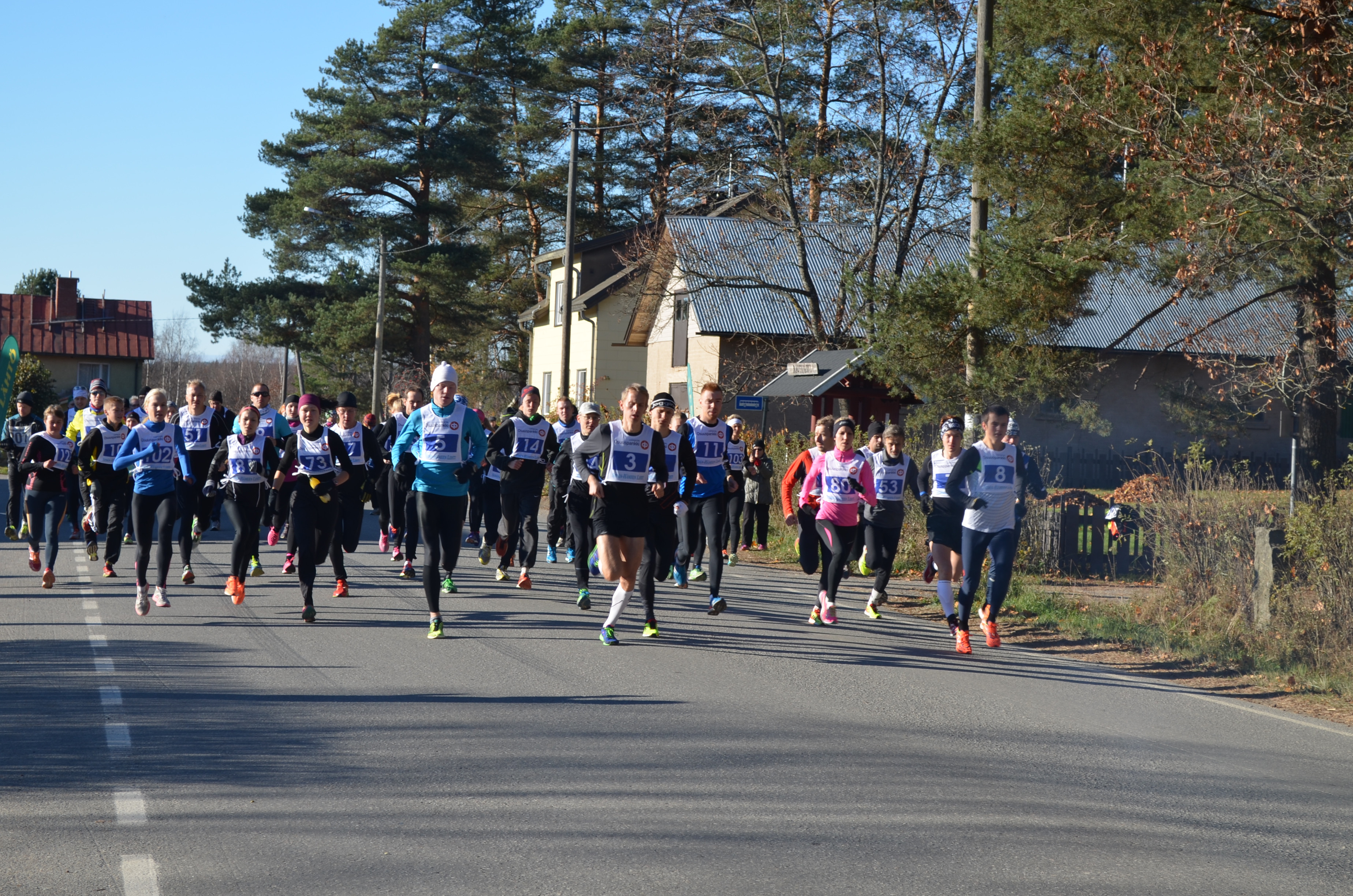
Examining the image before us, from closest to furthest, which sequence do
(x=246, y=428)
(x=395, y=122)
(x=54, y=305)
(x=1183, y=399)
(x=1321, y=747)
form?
(x=1321, y=747) < (x=246, y=428) < (x=1183, y=399) < (x=395, y=122) < (x=54, y=305)

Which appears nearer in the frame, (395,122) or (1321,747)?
(1321,747)

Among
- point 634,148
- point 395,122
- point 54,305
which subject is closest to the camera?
point 395,122

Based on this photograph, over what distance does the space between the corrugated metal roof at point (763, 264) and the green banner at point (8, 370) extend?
15.9m

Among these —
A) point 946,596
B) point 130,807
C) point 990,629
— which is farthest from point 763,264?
point 130,807

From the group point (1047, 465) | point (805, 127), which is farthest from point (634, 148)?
point (1047, 465)

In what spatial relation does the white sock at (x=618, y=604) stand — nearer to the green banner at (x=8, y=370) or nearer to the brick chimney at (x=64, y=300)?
the green banner at (x=8, y=370)

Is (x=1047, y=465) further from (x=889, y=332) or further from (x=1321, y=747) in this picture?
(x=1321, y=747)

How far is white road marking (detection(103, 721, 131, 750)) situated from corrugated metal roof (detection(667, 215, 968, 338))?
22652 mm

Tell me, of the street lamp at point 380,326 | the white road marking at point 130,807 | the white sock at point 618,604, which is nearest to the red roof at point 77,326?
the street lamp at point 380,326

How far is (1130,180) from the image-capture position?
15422 millimetres

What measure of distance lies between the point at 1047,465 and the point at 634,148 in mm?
38263

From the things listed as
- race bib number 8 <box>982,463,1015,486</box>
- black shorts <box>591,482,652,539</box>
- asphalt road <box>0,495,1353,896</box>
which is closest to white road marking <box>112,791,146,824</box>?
asphalt road <box>0,495,1353,896</box>

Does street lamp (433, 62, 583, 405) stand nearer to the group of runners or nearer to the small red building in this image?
the group of runners

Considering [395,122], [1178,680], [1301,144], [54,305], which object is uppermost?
[395,122]
